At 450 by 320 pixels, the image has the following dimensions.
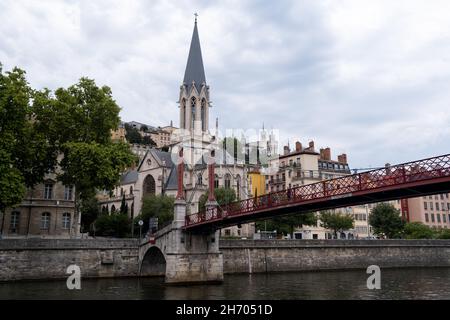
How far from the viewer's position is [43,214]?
146 feet

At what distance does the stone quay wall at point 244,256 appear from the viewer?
1371 inches

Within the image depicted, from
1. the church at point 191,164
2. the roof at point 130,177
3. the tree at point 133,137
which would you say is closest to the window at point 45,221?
the church at point 191,164

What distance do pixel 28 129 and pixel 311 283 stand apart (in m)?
24.6

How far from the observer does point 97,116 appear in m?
39.7

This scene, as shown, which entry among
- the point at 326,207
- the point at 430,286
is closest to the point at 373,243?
the point at 430,286

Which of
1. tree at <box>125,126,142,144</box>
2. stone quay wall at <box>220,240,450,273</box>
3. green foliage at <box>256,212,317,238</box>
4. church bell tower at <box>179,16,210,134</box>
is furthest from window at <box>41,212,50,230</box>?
tree at <box>125,126,142,144</box>

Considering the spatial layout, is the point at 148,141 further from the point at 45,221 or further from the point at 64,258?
the point at 64,258

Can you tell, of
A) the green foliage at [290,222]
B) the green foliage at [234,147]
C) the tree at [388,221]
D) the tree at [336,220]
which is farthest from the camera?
the green foliage at [234,147]

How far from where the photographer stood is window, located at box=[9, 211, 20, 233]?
142 ft

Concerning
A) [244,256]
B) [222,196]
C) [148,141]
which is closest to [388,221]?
[222,196]

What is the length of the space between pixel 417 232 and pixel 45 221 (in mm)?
48464

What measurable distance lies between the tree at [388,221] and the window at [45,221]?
44.4m

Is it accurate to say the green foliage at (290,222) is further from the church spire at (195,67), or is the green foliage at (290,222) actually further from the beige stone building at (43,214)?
the church spire at (195,67)

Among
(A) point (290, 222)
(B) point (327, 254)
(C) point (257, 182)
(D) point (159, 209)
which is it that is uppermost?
(C) point (257, 182)
